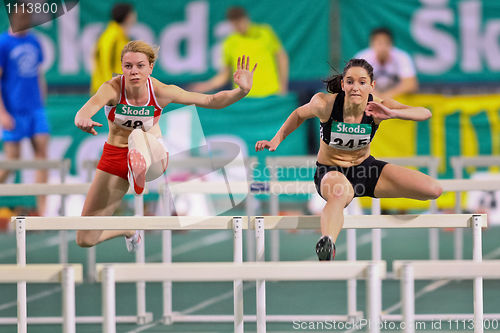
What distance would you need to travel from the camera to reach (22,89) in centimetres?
1157

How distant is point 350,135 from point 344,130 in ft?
0.18

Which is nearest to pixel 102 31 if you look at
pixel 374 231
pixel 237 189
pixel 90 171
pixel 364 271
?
pixel 90 171

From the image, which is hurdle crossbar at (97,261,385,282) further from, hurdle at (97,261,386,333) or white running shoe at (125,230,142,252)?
white running shoe at (125,230,142,252)

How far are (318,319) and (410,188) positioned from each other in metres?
1.37

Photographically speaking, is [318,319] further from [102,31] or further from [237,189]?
[102,31]

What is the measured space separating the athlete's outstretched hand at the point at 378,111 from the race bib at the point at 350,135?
220 millimetres

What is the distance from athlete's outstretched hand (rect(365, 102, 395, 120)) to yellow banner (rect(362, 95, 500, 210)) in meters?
6.32

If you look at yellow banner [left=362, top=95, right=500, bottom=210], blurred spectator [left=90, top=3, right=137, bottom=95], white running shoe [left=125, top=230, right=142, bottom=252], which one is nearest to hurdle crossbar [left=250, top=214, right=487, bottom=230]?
white running shoe [left=125, top=230, right=142, bottom=252]

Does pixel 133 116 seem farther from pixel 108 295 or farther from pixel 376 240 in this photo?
pixel 108 295

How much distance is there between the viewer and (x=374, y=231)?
6.89 m

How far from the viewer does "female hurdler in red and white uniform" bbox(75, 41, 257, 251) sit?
6.09 metres

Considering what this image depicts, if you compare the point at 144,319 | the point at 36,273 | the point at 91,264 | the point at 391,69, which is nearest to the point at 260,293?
the point at 36,273

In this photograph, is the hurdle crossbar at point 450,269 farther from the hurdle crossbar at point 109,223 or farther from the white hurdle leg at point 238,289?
the hurdle crossbar at point 109,223

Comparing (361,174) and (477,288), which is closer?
(477,288)
